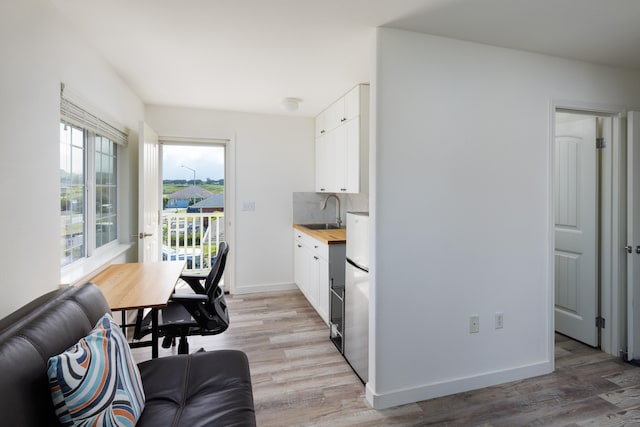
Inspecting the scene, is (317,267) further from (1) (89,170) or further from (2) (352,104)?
(1) (89,170)

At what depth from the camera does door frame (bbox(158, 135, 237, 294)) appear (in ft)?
13.4

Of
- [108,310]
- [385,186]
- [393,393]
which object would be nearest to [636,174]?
[385,186]

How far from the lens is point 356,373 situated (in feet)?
7.96

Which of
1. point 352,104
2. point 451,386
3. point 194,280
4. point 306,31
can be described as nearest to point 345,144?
point 352,104

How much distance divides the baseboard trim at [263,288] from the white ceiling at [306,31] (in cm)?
252

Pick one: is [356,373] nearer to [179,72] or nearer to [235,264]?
[235,264]

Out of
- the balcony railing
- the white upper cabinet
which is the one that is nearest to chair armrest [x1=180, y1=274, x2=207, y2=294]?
the white upper cabinet

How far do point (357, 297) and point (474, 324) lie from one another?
804 millimetres

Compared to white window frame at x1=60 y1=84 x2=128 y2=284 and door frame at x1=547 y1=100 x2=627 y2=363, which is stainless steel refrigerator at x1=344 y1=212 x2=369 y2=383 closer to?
white window frame at x1=60 y1=84 x2=128 y2=284

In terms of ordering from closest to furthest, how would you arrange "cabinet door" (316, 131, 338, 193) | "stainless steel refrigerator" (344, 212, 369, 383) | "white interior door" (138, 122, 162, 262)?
"stainless steel refrigerator" (344, 212, 369, 383) < "white interior door" (138, 122, 162, 262) < "cabinet door" (316, 131, 338, 193)

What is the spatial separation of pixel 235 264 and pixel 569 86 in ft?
12.3

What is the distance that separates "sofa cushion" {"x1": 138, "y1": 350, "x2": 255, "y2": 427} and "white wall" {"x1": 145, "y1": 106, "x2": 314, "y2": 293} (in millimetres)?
2569

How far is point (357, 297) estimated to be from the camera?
2.41 metres

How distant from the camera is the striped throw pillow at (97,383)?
3.21ft
